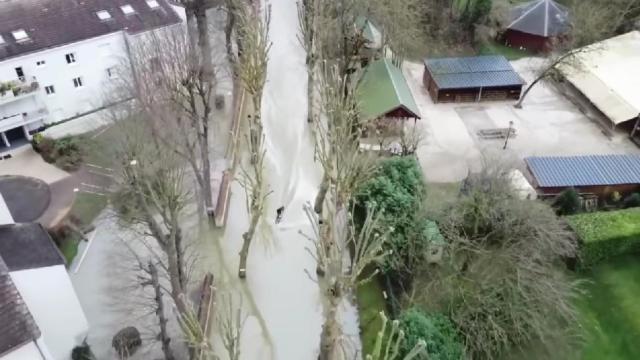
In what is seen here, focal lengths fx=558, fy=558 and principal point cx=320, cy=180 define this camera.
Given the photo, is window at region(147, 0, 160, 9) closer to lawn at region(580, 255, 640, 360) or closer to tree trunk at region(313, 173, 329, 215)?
tree trunk at region(313, 173, 329, 215)

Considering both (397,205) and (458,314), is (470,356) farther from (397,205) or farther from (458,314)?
(397,205)

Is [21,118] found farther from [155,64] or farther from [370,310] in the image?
[370,310]

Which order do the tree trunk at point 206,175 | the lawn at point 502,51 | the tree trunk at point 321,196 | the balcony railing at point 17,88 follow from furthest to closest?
1. the lawn at point 502,51
2. the balcony railing at point 17,88
3. the tree trunk at point 321,196
4. the tree trunk at point 206,175

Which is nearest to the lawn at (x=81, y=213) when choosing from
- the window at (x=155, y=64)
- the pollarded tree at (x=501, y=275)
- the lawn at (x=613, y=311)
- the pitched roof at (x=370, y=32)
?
the window at (x=155, y=64)

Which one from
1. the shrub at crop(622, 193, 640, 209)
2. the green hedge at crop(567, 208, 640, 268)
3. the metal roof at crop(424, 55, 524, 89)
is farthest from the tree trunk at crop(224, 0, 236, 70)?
the shrub at crop(622, 193, 640, 209)

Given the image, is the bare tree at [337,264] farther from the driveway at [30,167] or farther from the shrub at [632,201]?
the driveway at [30,167]

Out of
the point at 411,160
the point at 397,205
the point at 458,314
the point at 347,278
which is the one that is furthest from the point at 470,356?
the point at 411,160
